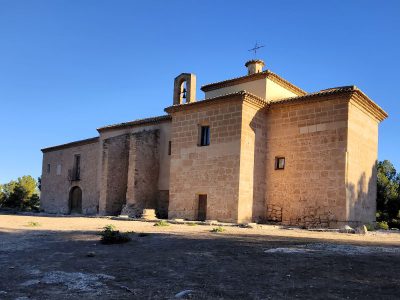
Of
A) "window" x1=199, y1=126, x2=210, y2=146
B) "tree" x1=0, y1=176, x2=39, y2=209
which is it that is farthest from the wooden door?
"tree" x1=0, y1=176, x2=39, y2=209

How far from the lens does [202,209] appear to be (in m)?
18.5

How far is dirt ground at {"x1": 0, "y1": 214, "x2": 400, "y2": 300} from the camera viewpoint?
475 cm

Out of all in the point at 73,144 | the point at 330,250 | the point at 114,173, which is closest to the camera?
the point at 330,250

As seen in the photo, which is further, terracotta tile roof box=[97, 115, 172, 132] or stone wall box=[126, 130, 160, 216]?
terracotta tile roof box=[97, 115, 172, 132]

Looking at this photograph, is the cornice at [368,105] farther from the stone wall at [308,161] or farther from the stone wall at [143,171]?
the stone wall at [143,171]

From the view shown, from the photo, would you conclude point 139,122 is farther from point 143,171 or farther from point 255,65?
point 255,65

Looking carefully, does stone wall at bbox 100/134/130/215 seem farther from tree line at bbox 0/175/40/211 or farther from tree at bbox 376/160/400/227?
tree line at bbox 0/175/40/211

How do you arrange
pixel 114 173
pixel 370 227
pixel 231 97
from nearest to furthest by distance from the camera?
pixel 370 227, pixel 231 97, pixel 114 173

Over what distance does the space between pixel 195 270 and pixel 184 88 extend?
17609 millimetres

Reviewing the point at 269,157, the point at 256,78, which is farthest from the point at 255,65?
the point at 269,157

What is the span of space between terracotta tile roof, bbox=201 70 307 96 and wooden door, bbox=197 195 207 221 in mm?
6018

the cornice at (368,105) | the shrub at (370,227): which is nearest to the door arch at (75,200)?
the shrub at (370,227)

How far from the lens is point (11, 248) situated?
8195 mm

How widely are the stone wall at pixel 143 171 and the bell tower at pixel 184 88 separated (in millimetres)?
2238
